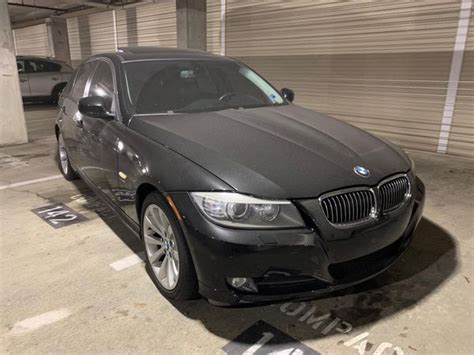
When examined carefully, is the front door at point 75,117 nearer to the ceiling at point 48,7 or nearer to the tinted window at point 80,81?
the tinted window at point 80,81

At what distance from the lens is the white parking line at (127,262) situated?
2.81 metres

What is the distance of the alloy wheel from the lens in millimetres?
2230

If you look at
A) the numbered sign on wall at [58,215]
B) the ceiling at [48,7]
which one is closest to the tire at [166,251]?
the numbered sign on wall at [58,215]

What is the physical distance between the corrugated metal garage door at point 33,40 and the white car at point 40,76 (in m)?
7.01

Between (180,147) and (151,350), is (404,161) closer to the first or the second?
(180,147)

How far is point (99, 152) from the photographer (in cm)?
307

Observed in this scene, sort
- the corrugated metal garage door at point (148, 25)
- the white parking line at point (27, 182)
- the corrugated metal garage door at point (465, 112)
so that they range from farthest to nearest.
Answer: the corrugated metal garage door at point (148, 25) < the corrugated metal garage door at point (465, 112) < the white parking line at point (27, 182)

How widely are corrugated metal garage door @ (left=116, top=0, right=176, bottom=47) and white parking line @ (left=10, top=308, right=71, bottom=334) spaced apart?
9.80 metres

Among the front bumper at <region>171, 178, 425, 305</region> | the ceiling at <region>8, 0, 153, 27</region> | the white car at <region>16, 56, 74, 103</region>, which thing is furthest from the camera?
the ceiling at <region>8, 0, 153, 27</region>

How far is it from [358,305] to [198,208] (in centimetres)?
122

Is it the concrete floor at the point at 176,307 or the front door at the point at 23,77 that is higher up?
the front door at the point at 23,77

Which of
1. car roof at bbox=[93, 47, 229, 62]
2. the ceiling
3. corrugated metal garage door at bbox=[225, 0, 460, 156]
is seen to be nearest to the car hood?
car roof at bbox=[93, 47, 229, 62]

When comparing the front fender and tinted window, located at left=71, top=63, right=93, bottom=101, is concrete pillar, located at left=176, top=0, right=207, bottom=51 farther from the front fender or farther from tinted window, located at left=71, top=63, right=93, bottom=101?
the front fender

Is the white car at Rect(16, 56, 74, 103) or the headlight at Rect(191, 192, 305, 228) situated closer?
the headlight at Rect(191, 192, 305, 228)
